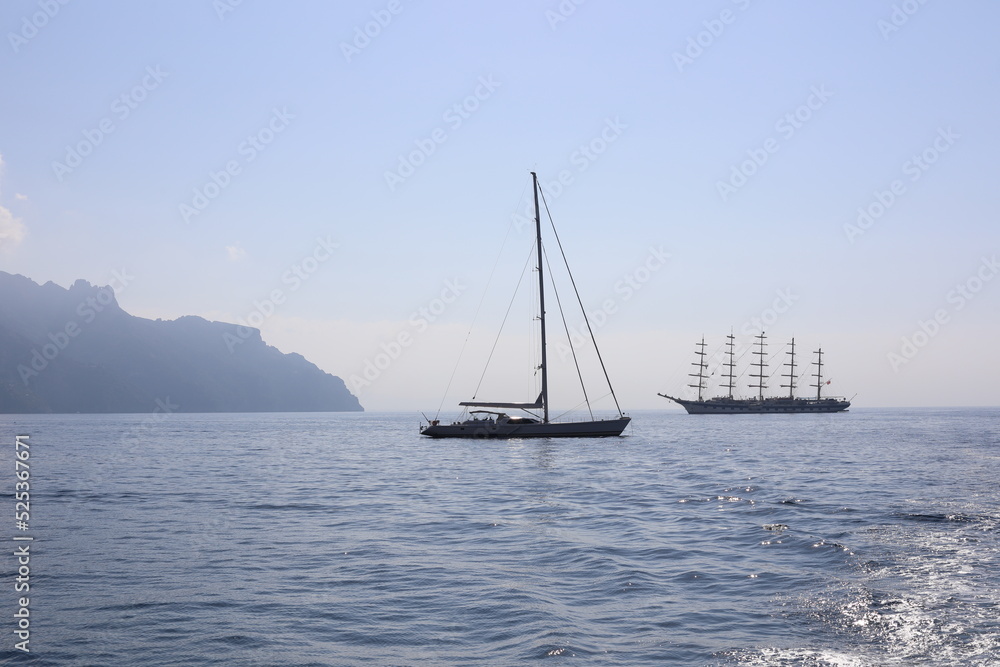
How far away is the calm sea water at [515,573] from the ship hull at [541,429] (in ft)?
93.1

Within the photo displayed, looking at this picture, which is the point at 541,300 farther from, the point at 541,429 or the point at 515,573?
the point at 515,573

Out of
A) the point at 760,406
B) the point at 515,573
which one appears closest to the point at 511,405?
the point at 515,573

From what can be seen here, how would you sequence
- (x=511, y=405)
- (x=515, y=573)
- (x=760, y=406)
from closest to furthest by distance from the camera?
(x=515, y=573)
(x=511, y=405)
(x=760, y=406)

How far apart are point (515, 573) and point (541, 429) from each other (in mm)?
46238

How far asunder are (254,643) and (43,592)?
580 centimetres

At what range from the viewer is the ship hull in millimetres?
60000

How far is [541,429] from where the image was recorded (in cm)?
6006

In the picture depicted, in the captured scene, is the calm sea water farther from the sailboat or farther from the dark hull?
the dark hull

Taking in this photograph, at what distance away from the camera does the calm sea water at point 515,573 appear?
973 cm

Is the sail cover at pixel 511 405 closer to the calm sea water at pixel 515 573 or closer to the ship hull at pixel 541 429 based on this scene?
the ship hull at pixel 541 429

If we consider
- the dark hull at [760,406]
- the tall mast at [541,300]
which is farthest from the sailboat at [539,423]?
the dark hull at [760,406]

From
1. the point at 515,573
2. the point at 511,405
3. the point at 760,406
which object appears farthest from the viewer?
the point at 760,406

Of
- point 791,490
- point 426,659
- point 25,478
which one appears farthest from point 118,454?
point 426,659

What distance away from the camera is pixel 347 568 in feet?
47.6
